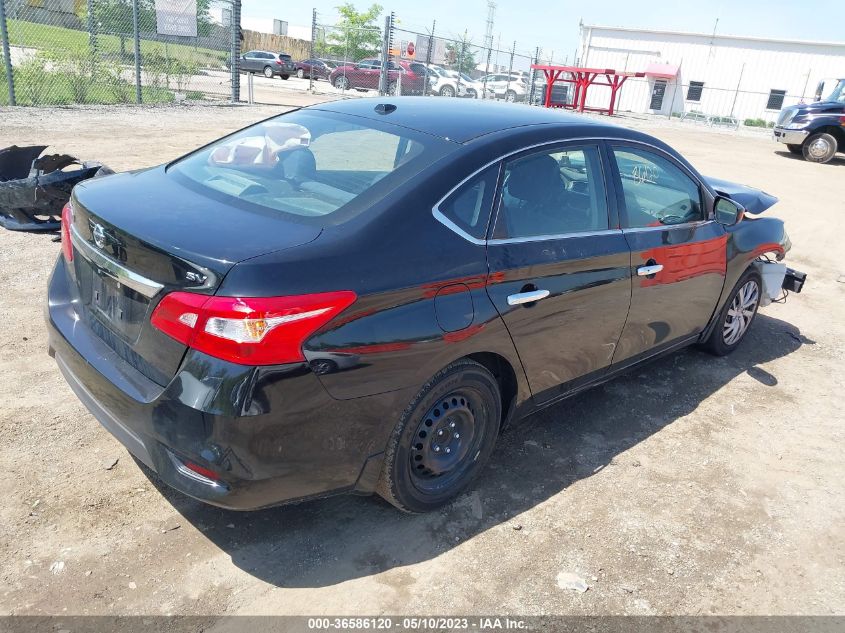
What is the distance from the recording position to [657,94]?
38125mm

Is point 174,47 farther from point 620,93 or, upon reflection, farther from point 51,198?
point 620,93

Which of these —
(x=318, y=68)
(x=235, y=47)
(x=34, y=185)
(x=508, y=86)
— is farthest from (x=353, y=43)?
(x=34, y=185)

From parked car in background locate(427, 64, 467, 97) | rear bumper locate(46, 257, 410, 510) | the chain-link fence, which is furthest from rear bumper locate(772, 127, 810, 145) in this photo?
rear bumper locate(46, 257, 410, 510)

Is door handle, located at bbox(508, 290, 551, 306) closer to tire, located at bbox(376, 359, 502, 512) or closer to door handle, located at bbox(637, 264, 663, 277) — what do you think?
tire, located at bbox(376, 359, 502, 512)

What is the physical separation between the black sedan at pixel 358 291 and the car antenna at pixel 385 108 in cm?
2

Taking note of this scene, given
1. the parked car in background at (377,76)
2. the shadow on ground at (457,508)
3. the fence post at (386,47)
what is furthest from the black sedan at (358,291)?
the parked car in background at (377,76)

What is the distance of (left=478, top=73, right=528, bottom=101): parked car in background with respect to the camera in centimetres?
3086

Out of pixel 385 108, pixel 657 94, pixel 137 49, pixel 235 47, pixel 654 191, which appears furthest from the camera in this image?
pixel 657 94

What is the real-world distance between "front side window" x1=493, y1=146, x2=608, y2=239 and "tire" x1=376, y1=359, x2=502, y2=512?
2.25 feet

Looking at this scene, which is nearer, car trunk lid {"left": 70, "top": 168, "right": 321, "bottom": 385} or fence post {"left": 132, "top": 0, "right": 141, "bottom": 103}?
car trunk lid {"left": 70, "top": 168, "right": 321, "bottom": 385}

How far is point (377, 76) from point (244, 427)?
27945 mm

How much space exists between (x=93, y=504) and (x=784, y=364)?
4900 mm

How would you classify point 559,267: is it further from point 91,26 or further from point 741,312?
point 91,26

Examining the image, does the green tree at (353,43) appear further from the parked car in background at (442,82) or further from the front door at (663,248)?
the front door at (663,248)
